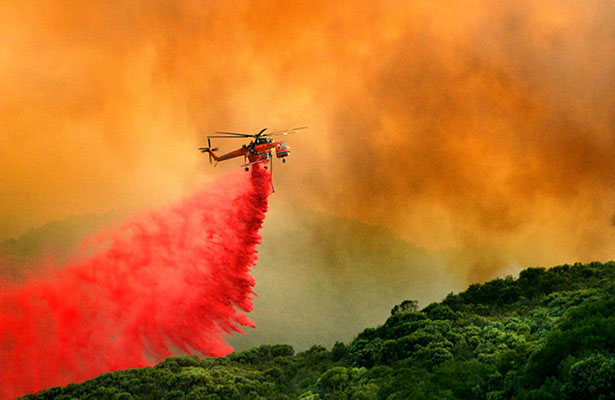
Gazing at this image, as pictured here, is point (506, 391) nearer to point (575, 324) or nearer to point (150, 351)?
point (575, 324)

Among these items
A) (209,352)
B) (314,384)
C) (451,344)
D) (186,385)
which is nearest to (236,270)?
(209,352)

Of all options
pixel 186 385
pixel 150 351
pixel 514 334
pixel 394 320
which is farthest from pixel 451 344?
pixel 150 351

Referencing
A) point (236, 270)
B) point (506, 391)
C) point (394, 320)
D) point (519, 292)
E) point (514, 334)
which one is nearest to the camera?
point (506, 391)

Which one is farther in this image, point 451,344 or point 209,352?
point 209,352

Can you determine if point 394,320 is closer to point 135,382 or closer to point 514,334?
point 514,334

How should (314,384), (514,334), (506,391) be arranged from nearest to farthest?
(506,391)
(514,334)
(314,384)

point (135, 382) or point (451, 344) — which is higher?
point (135, 382)

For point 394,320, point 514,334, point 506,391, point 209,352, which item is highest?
point 209,352
